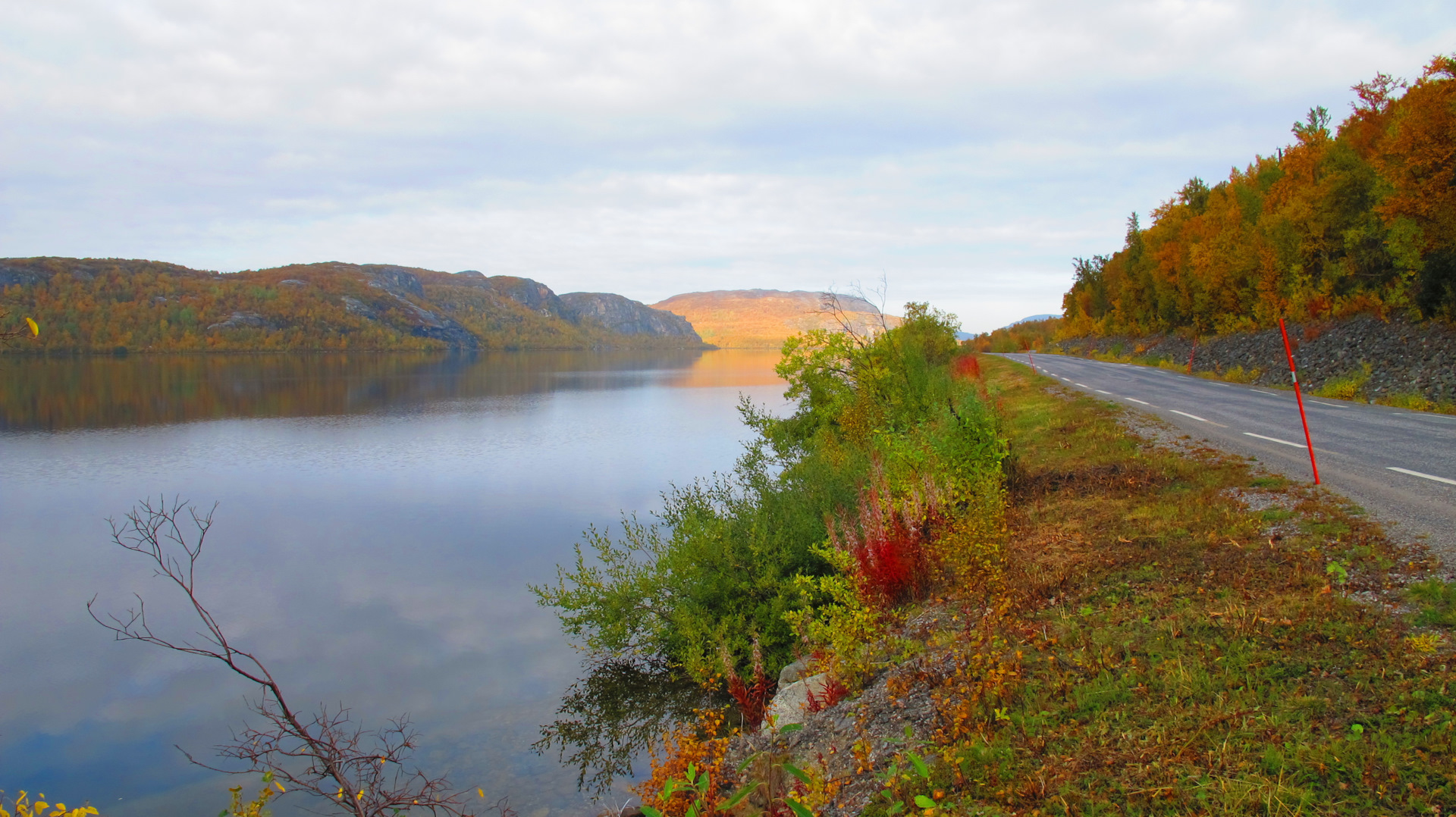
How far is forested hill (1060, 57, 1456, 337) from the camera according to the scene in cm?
1755

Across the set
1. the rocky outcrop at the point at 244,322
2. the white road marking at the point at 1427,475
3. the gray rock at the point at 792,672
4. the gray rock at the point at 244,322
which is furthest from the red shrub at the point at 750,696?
the gray rock at the point at 244,322

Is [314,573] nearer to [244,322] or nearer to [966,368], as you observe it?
[966,368]

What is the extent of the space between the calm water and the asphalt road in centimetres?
925

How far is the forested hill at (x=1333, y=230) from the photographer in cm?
1755

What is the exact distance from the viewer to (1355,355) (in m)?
19.4

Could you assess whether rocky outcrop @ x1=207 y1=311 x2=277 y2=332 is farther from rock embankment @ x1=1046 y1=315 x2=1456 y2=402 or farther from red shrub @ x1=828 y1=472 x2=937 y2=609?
red shrub @ x1=828 y1=472 x2=937 y2=609

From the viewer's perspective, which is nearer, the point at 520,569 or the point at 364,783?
the point at 364,783

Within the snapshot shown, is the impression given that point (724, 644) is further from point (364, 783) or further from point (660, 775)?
point (364, 783)

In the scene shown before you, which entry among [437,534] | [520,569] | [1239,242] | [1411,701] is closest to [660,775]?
[1411,701]

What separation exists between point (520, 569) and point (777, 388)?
55217mm

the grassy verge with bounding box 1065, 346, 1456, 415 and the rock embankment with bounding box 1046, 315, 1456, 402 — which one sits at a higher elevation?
the rock embankment with bounding box 1046, 315, 1456, 402

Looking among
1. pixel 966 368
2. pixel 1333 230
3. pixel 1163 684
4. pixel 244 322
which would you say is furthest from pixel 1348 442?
pixel 244 322

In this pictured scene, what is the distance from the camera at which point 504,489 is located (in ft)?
85.7

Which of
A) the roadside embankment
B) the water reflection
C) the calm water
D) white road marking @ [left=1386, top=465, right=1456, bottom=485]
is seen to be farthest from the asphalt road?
the water reflection
